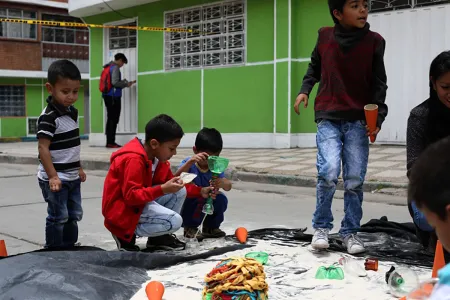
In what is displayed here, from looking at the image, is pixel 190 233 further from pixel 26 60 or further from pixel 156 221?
pixel 26 60

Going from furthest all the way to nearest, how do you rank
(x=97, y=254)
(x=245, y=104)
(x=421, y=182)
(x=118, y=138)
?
(x=118, y=138)
(x=245, y=104)
(x=97, y=254)
(x=421, y=182)

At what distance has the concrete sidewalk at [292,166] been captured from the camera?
6.86 m

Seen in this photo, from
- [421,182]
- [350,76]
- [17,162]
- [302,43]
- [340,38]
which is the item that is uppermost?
[302,43]

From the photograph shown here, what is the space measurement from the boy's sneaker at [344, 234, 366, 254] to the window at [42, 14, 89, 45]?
21366 millimetres

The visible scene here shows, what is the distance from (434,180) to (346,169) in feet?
8.01

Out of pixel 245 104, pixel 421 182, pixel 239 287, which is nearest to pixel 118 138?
pixel 245 104

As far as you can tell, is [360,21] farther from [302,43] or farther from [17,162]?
[17,162]

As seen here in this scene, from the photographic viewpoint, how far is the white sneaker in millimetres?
3674

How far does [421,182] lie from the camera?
5.18 feet

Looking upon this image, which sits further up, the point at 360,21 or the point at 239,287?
the point at 360,21

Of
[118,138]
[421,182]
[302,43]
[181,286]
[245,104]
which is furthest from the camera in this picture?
[118,138]

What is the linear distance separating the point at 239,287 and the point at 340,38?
208 cm

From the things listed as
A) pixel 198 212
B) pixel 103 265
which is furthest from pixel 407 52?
pixel 103 265

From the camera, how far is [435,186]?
154 cm
